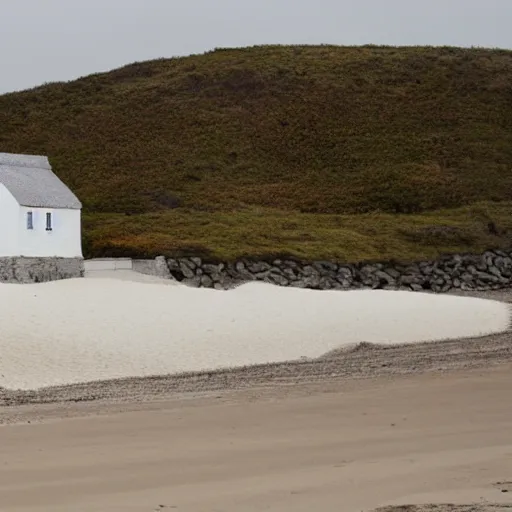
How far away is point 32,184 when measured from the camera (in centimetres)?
5131

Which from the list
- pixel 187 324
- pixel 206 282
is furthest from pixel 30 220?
pixel 187 324

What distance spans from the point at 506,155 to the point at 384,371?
59249 mm

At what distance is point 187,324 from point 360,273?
21.2 meters

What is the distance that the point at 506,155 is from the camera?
266ft

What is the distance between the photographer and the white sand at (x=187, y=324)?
2823cm

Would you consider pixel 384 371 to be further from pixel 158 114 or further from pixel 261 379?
pixel 158 114

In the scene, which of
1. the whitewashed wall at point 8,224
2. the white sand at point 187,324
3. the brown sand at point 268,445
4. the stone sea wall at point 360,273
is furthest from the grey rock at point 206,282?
the brown sand at point 268,445

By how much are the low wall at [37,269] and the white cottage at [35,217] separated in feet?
0.54

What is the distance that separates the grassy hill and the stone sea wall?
0.92m

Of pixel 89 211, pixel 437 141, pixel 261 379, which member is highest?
pixel 437 141

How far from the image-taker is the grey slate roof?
49625mm

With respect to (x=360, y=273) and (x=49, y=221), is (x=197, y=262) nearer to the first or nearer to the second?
(x=49, y=221)

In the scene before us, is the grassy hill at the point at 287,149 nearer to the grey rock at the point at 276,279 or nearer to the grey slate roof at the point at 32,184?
the grey rock at the point at 276,279

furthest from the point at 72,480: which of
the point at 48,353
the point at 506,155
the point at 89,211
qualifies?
the point at 506,155
